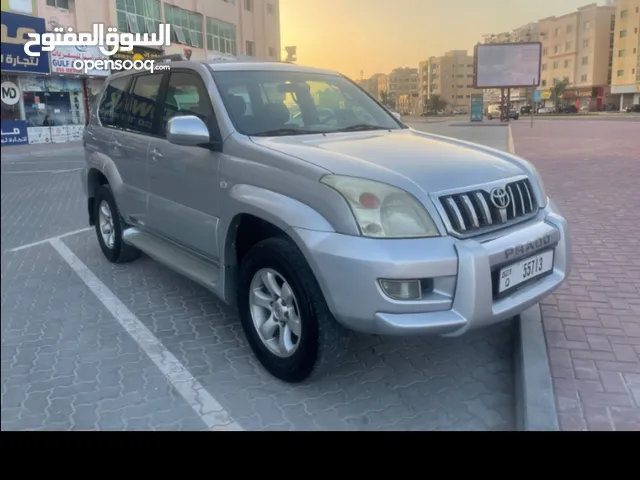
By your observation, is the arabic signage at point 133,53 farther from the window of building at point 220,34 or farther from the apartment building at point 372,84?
the window of building at point 220,34

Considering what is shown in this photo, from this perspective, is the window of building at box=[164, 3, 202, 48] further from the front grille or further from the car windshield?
the front grille

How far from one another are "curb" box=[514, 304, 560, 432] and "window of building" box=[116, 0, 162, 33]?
595 cm

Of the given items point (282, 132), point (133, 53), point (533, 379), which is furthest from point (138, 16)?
point (533, 379)

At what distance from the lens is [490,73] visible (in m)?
A: 46.6

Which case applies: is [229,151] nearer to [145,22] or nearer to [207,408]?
[207,408]

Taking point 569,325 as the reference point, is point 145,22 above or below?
above

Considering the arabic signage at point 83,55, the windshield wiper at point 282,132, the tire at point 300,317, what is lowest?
the tire at point 300,317

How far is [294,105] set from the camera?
4012mm

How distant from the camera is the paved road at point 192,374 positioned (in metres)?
2.82

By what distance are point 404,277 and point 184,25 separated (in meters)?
11.1

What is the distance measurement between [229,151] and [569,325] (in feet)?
8.39

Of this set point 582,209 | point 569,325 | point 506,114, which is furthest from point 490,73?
point 569,325

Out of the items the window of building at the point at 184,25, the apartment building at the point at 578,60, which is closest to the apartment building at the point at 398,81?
the window of building at the point at 184,25

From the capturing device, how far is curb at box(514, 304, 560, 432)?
2.69 m
